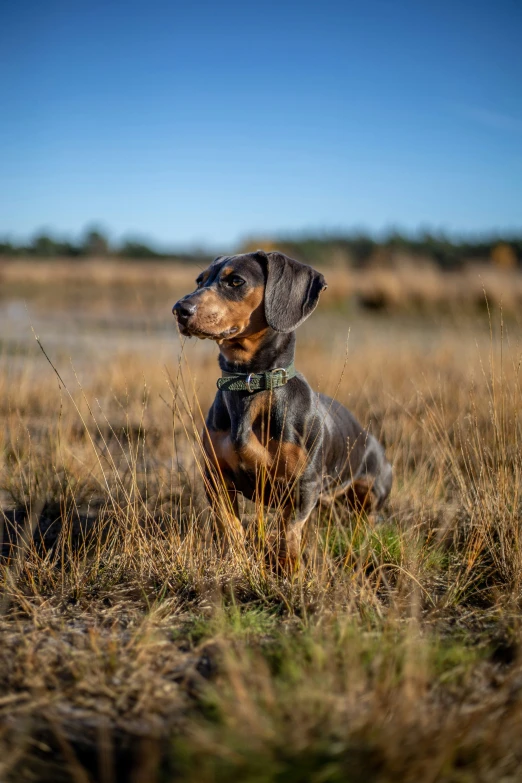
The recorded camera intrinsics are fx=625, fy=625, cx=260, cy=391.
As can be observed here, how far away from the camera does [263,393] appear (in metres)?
3.05

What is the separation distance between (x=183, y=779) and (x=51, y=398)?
4568 mm

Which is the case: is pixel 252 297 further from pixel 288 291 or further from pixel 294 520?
pixel 294 520

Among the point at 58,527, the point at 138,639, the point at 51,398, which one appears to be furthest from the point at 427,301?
the point at 138,639

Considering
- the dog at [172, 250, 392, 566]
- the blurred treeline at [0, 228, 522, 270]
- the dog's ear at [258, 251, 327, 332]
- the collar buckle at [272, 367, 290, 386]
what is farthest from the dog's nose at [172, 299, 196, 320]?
the blurred treeline at [0, 228, 522, 270]

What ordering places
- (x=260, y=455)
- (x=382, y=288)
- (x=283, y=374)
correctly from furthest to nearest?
1. (x=382, y=288)
2. (x=283, y=374)
3. (x=260, y=455)

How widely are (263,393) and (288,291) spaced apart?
52 cm

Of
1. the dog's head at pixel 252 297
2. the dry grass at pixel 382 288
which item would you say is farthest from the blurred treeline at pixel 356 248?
the dog's head at pixel 252 297

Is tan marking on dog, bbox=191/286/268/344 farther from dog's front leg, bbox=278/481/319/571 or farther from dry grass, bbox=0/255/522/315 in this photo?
dry grass, bbox=0/255/522/315

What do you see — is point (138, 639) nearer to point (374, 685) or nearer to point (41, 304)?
point (374, 685)

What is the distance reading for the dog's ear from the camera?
3.04 meters

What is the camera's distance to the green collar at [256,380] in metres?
3.03

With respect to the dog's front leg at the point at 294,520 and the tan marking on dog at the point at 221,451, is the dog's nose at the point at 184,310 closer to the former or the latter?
the tan marking on dog at the point at 221,451

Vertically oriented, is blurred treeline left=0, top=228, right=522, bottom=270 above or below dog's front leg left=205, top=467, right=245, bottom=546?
above

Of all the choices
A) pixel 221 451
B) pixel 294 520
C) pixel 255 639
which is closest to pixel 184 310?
pixel 221 451
